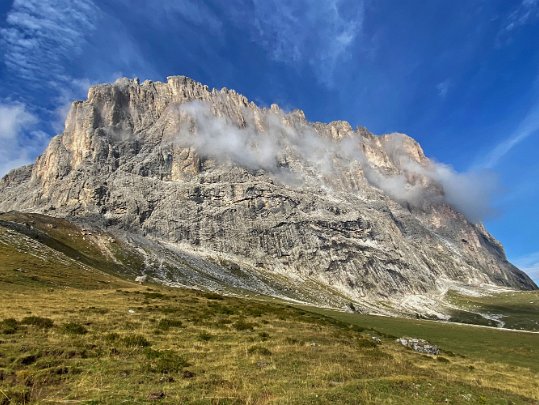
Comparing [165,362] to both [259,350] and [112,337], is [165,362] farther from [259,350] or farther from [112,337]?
[259,350]

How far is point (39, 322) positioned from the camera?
3112 cm

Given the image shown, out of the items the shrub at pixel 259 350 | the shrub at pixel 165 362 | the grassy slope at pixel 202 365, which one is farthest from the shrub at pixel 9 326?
the shrub at pixel 259 350

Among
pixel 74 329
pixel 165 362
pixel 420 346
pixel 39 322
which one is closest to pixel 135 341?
pixel 74 329

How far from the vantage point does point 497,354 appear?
48.8 m

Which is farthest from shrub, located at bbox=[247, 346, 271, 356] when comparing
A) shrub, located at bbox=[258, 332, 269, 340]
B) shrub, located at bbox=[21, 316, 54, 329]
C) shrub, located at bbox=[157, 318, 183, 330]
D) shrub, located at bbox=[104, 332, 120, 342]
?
shrub, located at bbox=[21, 316, 54, 329]

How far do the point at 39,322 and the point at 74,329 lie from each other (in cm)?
355

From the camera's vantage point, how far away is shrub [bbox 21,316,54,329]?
30.5 metres

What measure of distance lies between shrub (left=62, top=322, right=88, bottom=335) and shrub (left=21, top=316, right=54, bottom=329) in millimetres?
1305

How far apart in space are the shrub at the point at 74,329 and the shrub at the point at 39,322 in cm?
130

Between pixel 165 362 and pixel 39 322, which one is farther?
pixel 39 322

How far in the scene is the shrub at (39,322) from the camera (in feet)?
100

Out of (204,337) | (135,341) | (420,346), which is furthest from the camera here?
(420,346)

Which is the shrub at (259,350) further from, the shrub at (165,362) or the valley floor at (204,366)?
the shrub at (165,362)

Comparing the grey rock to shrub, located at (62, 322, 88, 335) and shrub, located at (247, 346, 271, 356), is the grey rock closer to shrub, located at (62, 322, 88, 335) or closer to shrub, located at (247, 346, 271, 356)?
shrub, located at (247, 346, 271, 356)
